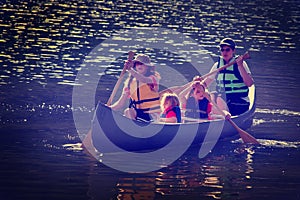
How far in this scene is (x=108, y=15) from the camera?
4281cm

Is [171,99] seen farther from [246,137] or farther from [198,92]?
[246,137]

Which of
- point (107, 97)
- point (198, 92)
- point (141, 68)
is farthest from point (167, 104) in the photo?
point (107, 97)

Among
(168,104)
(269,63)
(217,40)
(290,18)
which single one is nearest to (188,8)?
(290,18)

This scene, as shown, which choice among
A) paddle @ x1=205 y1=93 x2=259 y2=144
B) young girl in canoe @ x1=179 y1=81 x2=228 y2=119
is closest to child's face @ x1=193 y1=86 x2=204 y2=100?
young girl in canoe @ x1=179 y1=81 x2=228 y2=119

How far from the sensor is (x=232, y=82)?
20.2m

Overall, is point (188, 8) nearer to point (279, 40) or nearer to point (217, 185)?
point (279, 40)

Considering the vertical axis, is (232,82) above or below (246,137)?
above

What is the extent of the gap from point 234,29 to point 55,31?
8.26m

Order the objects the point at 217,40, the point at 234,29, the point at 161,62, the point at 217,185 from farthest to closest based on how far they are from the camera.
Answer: the point at 234,29
the point at 217,40
the point at 161,62
the point at 217,185

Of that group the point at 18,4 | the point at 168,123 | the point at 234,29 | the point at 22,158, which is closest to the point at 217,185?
the point at 168,123

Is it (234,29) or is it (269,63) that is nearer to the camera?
(269,63)

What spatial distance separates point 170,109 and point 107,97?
4.94 metres

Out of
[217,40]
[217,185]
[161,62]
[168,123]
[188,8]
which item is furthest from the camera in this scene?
[188,8]

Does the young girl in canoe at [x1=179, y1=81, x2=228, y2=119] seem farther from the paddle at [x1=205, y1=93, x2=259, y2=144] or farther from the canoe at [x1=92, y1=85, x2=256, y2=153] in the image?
the canoe at [x1=92, y1=85, x2=256, y2=153]
